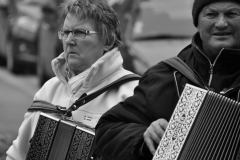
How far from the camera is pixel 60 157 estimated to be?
449cm

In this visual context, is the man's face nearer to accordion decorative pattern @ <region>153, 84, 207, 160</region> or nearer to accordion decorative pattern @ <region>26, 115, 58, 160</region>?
accordion decorative pattern @ <region>153, 84, 207, 160</region>

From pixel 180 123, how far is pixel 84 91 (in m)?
1.49

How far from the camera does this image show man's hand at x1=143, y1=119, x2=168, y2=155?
3.36 metres

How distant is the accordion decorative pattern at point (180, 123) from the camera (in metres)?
3.26

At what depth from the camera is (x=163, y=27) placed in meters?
8.81

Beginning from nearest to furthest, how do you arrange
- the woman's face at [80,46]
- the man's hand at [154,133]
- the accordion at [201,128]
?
the accordion at [201,128] → the man's hand at [154,133] → the woman's face at [80,46]

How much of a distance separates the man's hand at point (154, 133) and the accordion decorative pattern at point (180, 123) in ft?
0.24

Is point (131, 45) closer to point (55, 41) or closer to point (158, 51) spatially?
point (158, 51)

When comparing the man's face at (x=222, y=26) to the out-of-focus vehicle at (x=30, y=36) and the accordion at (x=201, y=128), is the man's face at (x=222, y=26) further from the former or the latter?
the out-of-focus vehicle at (x=30, y=36)

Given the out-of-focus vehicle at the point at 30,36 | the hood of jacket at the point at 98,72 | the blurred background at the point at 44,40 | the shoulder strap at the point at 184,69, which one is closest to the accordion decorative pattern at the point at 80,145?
the hood of jacket at the point at 98,72

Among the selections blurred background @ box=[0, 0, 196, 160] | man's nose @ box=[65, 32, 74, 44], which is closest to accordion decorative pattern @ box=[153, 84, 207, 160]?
man's nose @ box=[65, 32, 74, 44]

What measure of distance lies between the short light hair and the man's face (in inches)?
53.3

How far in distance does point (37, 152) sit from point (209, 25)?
157cm

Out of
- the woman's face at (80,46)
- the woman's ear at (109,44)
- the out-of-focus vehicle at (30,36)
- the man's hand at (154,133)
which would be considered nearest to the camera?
the man's hand at (154,133)
